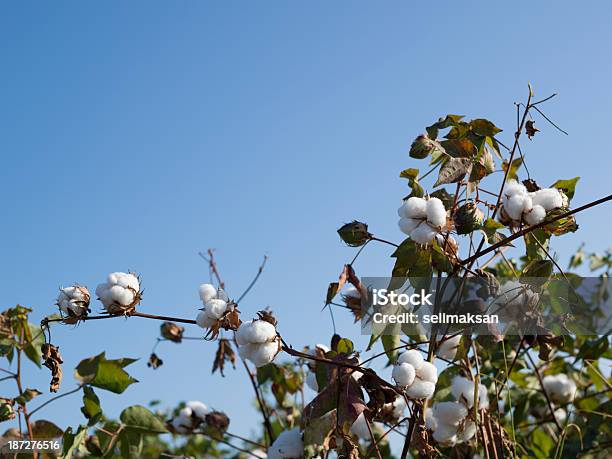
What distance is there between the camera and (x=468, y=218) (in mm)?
1177

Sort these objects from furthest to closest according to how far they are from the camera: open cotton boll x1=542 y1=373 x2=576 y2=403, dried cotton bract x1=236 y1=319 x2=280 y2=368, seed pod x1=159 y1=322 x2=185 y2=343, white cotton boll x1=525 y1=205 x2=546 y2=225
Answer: open cotton boll x1=542 y1=373 x2=576 y2=403, seed pod x1=159 y1=322 x2=185 y2=343, white cotton boll x1=525 y1=205 x2=546 y2=225, dried cotton bract x1=236 y1=319 x2=280 y2=368

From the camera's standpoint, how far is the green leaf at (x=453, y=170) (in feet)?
4.18

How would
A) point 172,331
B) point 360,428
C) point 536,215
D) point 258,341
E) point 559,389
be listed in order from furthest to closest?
point 559,389 < point 172,331 < point 360,428 < point 536,215 < point 258,341

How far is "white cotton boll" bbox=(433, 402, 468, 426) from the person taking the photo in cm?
136

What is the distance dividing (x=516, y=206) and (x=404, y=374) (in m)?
0.36

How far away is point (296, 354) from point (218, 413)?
761 mm

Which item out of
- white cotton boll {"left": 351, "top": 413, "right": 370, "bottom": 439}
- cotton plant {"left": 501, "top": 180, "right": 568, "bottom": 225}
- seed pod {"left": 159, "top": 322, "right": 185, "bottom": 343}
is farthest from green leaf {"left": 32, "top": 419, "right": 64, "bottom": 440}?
cotton plant {"left": 501, "top": 180, "right": 568, "bottom": 225}

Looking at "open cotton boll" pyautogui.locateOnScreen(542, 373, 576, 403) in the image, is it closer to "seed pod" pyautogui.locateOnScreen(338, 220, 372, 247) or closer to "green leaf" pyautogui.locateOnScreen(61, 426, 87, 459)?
"seed pod" pyautogui.locateOnScreen(338, 220, 372, 247)

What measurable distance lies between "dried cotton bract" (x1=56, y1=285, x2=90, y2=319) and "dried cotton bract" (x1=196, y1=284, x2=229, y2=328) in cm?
20

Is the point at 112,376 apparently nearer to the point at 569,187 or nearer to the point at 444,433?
the point at 444,433

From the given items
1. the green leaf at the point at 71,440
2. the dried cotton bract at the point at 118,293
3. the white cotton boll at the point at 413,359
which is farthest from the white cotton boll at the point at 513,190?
the green leaf at the point at 71,440

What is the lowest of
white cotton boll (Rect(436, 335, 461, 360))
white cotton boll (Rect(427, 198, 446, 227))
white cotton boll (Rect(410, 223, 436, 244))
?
white cotton boll (Rect(436, 335, 461, 360))

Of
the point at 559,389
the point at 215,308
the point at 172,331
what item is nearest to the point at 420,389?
the point at 215,308

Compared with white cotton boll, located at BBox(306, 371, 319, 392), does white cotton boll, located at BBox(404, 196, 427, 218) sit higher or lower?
higher
